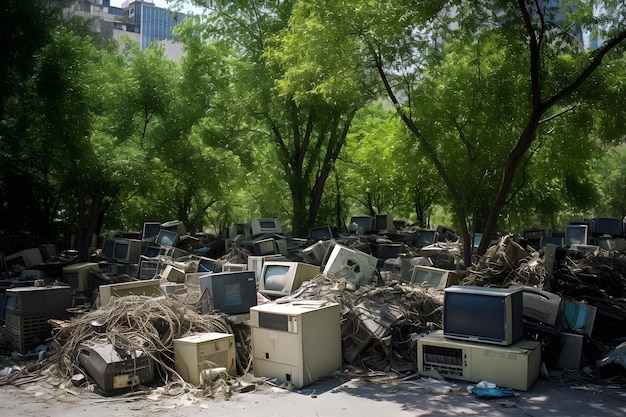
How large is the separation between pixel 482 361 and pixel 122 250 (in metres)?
9.47

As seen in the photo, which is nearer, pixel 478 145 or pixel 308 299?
pixel 308 299

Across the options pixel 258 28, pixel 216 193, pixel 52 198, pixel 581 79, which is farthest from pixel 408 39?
pixel 52 198

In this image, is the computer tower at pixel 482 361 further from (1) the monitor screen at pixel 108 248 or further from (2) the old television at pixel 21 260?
(2) the old television at pixel 21 260

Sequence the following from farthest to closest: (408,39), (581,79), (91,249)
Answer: (91,249) → (408,39) → (581,79)

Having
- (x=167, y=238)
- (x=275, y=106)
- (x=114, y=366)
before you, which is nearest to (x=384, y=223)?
(x=275, y=106)

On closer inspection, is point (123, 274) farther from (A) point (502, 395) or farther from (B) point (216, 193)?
(A) point (502, 395)

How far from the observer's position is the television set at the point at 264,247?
1226 centimetres

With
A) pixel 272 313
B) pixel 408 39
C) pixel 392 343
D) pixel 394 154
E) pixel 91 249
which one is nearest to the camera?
pixel 272 313

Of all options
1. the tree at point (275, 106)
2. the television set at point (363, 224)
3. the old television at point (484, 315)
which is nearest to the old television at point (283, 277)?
the old television at point (484, 315)

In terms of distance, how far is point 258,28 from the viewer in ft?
54.8

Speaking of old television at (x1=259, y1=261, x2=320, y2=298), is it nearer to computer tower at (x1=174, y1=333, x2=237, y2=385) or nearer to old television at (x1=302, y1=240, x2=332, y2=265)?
computer tower at (x1=174, y1=333, x2=237, y2=385)

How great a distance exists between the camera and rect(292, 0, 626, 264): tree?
9617mm

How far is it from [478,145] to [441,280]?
3.16 meters

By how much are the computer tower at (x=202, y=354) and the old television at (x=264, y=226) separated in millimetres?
7152
